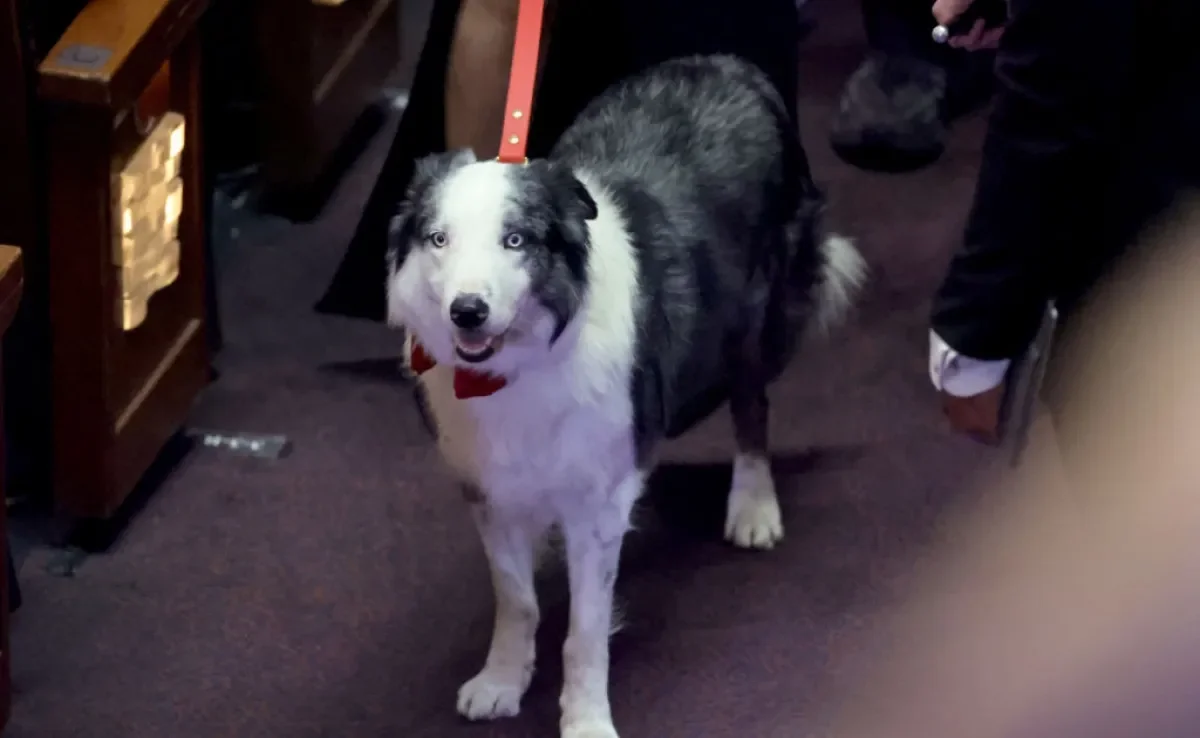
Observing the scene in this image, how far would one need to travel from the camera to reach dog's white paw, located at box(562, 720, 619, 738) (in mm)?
1888

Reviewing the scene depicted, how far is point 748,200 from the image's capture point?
2.04 meters

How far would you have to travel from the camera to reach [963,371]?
1.61 metres

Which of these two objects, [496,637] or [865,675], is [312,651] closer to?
[496,637]

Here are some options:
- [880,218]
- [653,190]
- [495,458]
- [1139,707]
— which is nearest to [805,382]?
[880,218]

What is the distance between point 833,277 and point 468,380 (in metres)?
0.87

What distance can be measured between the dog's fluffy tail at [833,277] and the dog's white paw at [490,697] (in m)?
0.79

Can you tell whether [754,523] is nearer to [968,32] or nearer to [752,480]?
[752,480]

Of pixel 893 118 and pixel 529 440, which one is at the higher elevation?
pixel 529 440

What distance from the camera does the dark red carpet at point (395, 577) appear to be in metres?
1.97

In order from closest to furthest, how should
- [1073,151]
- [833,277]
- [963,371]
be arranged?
[1073,151]
[963,371]
[833,277]

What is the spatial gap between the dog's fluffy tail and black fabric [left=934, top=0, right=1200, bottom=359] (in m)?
0.76

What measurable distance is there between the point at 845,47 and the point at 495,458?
2407 mm

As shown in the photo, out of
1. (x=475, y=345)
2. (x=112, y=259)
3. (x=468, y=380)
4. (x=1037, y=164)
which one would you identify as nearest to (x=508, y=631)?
(x=468, y=380)

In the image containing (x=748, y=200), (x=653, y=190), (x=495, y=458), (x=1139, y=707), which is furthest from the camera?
(x=748, y=200)
